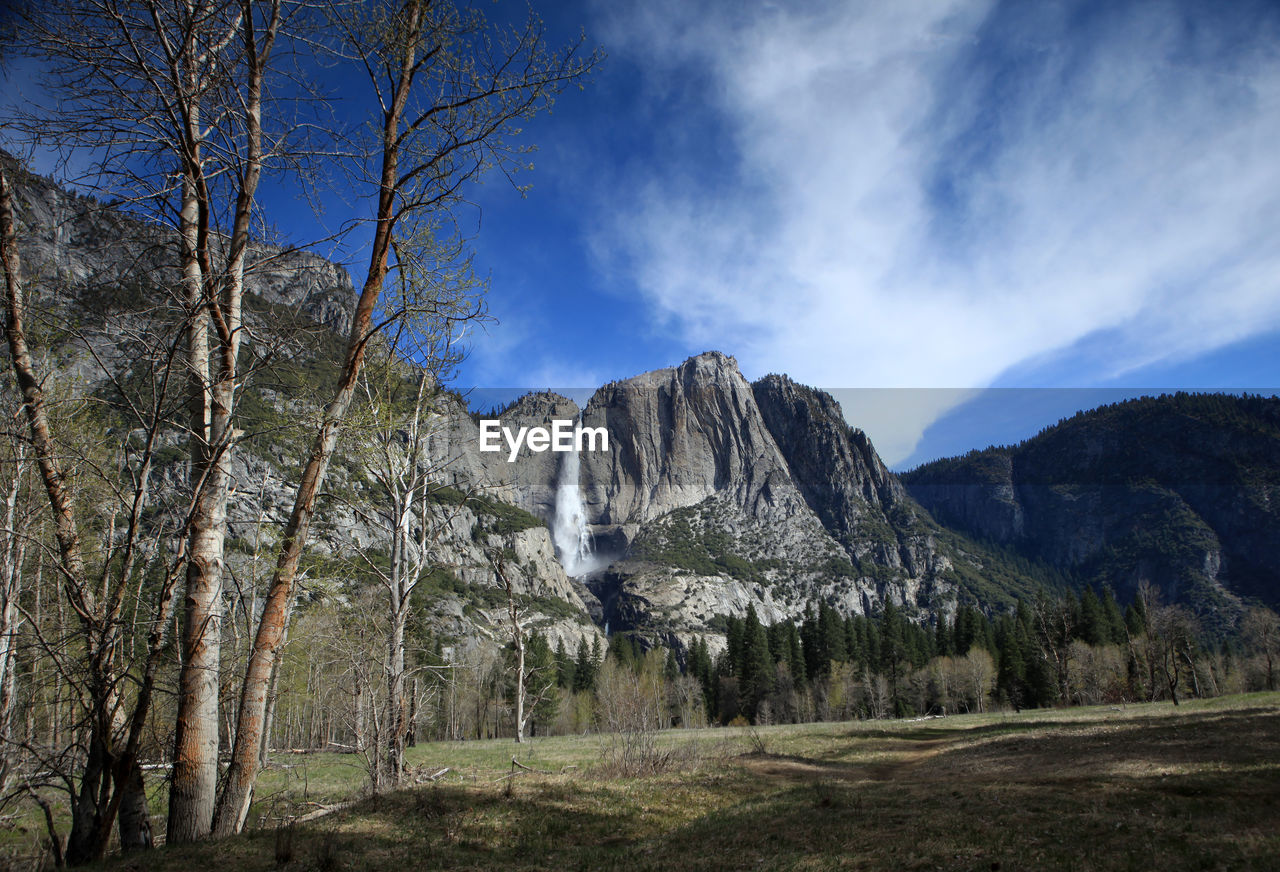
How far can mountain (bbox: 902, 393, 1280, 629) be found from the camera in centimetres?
14825

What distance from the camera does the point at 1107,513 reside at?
182 meters

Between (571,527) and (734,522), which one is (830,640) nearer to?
(734,522)


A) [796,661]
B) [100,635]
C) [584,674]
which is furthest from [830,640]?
[100,635]

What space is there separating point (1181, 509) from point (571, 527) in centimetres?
16625

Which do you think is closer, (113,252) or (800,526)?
(113,252)

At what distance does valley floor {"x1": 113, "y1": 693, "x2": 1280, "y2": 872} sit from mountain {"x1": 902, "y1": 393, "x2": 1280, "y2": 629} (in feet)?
540

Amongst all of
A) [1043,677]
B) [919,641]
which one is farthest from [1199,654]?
[919,641]

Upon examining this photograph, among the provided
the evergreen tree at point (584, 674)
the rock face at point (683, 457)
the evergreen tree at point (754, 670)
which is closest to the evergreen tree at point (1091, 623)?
the evergreen tree at point (754, 670)

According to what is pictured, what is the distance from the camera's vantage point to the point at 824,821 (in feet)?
28.1

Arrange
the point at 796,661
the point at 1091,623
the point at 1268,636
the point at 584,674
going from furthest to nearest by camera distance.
A: the point at 584,674 → the point at 796,661 → the point at 1091,623 → the point at 1268,636

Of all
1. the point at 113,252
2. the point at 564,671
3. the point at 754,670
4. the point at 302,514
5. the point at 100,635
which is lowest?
the point at 754,670

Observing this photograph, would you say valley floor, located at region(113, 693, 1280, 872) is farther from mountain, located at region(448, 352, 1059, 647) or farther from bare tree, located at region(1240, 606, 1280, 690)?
A: mountain, located at region(448, 352, 1059, 647)

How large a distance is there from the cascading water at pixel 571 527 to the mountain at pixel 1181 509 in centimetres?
13570

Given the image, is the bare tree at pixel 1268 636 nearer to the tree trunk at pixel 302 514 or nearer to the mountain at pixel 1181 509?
the tree trunk at pixel 302 514
